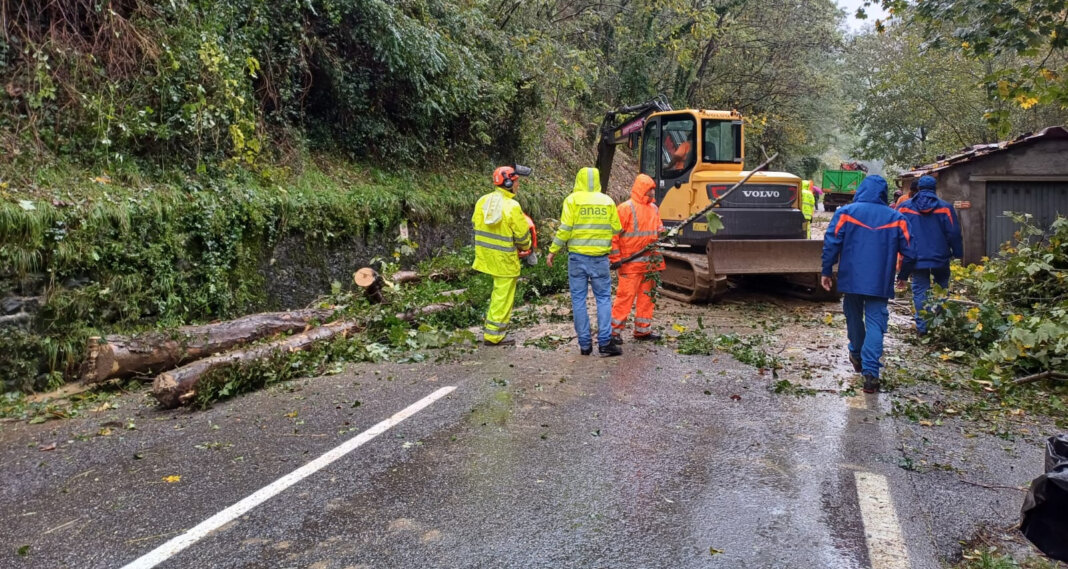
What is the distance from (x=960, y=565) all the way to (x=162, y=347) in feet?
21.4

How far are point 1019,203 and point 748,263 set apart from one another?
7049 millimetres

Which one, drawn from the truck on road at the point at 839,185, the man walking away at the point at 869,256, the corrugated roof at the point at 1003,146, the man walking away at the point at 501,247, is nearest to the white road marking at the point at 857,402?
the man walking away at the point at 869,256

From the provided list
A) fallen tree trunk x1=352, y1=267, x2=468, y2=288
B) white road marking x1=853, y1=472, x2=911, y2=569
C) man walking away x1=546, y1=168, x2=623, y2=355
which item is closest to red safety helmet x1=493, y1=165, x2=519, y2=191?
man walking away x1=546, y1=168, x2=623, y2=355

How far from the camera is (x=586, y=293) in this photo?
8281 millimetres

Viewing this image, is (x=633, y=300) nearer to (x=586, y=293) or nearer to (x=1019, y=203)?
(x=586, y=293)

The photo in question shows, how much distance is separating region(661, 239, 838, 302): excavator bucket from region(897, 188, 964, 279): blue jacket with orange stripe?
1959 mm

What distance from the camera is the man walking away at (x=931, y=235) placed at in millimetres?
9219

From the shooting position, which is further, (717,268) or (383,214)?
(383,214)

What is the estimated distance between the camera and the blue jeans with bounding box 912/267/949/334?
943 cm

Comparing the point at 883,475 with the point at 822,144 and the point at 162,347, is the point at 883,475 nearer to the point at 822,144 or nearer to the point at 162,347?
the point at 162,347

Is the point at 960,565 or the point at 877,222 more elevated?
the point at 877,222

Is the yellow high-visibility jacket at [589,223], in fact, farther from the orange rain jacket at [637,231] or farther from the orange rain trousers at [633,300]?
the orange rain trousers at [633,300]

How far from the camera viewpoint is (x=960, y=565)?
349 centimetres

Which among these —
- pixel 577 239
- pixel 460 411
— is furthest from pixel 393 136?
pixel 460 411
